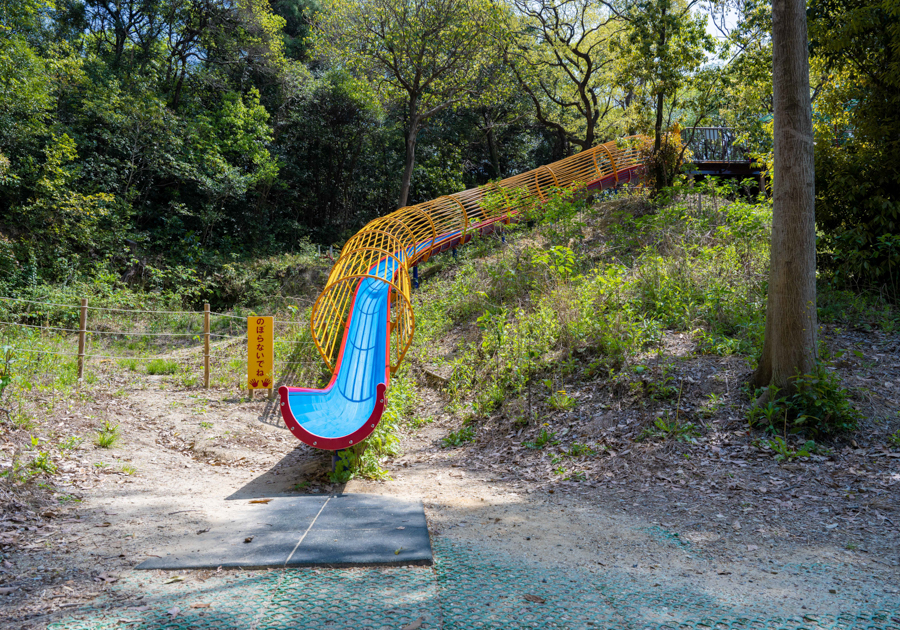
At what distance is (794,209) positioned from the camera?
4.80m

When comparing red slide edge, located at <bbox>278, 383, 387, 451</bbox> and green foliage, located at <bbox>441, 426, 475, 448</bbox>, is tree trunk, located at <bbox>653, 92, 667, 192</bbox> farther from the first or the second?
red slide edge, located at <bbox>278, 383, 387, 451</bbox>

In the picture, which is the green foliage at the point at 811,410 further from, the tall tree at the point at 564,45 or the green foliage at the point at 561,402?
the tall tree at the point at 564,45

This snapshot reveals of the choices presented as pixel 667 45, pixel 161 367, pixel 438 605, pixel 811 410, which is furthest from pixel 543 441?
pixel 667 45

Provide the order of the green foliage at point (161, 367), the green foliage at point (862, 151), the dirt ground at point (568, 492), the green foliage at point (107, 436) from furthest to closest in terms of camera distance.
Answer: the green foliage at point (161, 367), the green foliage at point (862, 151), the green foliage at point (107, 436), the dirt ground at point (568, 492)

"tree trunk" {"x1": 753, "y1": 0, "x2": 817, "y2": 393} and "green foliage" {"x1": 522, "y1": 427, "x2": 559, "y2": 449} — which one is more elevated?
"tree trunk" {"x1": 753, "y1": 0, "x2": 817, "y2": 393}

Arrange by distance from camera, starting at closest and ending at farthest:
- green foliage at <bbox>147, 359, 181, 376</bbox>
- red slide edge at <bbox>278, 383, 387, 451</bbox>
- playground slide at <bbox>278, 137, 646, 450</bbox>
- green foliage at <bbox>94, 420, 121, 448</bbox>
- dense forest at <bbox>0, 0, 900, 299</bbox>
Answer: red slide edge at <bbox>278, 383, 387, 451</bbox>
green foliage at <bbox>94, 420, 121, 448</bbox>
playground slide at <bbox>278, 137, 646, 450</bbox>
dense forest at <bbox>0, 0, 900, 299</bbox>
green foliage at <bbox>147, 359, 181, 376</bbox>

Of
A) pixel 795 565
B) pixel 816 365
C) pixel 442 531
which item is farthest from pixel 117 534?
pixel 816 365

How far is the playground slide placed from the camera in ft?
17.2

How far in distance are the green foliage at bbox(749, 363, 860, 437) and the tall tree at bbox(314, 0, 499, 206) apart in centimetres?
1226

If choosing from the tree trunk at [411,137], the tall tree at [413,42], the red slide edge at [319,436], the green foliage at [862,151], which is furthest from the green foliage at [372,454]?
the tall tree at [413,42]

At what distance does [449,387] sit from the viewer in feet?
24.6

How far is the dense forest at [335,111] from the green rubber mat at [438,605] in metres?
5.99

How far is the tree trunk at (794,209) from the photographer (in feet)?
15.7

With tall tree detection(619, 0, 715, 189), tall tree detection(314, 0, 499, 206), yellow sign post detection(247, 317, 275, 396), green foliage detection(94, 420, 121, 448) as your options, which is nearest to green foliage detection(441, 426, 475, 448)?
yellow sign post detection(247, 317, 275, 396)
